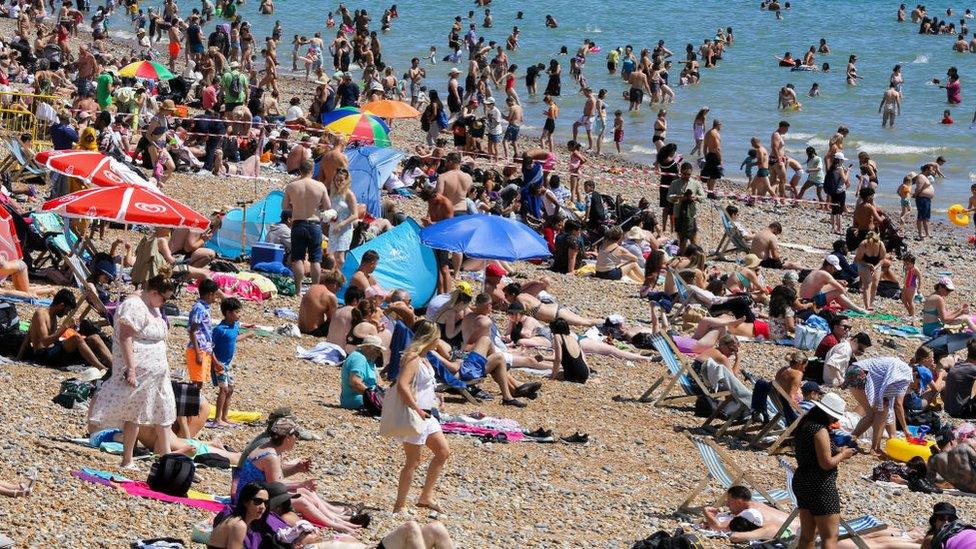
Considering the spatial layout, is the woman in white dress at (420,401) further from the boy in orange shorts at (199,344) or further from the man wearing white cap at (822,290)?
the man wearing white cap at (822,290)

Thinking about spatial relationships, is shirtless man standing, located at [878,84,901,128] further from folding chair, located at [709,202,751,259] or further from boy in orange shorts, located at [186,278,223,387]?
boy in orange shorts, located at [186,278,223,387]

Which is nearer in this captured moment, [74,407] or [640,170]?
[74,407]

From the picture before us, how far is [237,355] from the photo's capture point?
1082cm

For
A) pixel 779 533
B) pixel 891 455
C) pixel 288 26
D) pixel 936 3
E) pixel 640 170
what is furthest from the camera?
pixel 936 3

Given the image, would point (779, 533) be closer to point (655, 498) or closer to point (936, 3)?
point (655, 498)

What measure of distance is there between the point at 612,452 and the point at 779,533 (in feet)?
6.51

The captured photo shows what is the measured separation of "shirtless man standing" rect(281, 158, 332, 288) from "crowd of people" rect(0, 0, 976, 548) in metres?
0.02

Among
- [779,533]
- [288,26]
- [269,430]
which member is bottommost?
[288,26]

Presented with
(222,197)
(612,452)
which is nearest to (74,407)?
(612,452)

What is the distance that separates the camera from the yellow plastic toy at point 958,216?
22.0m

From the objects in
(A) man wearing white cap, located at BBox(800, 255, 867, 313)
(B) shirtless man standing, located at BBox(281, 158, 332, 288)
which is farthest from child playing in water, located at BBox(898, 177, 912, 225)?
(B) shirtless man standing, located at BBox(281, 158, 332, 288)

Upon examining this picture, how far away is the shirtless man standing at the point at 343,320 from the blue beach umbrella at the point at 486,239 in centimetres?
117

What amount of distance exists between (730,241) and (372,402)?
9.04 meters

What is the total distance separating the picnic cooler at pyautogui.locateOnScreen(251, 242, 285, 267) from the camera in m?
13.6
